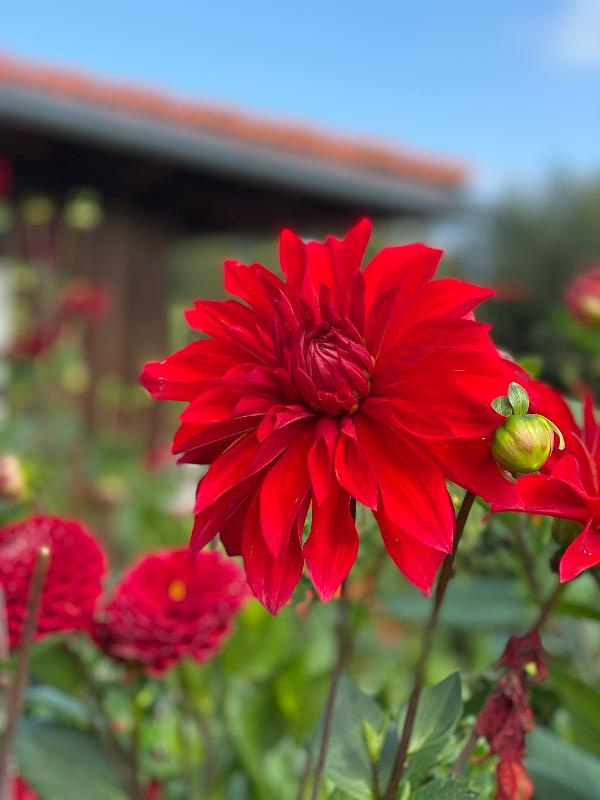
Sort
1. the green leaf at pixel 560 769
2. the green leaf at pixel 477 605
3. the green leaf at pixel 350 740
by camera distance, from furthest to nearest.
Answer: the green leaf at pixel 477 605 < the green leaf at pixel 560 769 < the green leaf at pixel 350 740

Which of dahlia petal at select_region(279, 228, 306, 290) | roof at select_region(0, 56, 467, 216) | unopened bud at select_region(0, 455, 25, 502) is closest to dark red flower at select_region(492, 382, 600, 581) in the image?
dahlia petal at select_region(279, 228, 306, 290)

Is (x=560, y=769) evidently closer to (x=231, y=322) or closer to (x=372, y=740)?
(x=372, y=740)

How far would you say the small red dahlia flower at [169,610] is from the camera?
543 mm

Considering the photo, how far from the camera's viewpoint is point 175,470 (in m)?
2.05

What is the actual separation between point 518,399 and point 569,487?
0.05m

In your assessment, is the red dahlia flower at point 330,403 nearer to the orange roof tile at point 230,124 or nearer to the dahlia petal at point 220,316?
the dahlia petal at point 220,316

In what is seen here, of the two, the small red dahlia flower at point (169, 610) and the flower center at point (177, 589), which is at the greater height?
the small red dahlia flower at point (169, 610)

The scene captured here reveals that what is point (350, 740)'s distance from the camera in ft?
1.41

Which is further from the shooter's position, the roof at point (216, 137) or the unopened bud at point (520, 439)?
the roof at point (216, 137)

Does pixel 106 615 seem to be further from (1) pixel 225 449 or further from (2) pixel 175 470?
(2) pixel 175 470

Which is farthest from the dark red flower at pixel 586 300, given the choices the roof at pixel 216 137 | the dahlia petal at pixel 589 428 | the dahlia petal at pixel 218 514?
the roof at pixel 216 137

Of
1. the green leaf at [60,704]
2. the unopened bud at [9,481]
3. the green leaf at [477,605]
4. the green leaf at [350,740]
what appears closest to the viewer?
the green leaf at [350,740]

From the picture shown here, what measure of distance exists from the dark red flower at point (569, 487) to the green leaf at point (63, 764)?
1.26 feet

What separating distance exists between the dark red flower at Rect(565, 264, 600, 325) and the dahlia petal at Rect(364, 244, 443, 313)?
2.57 feet
